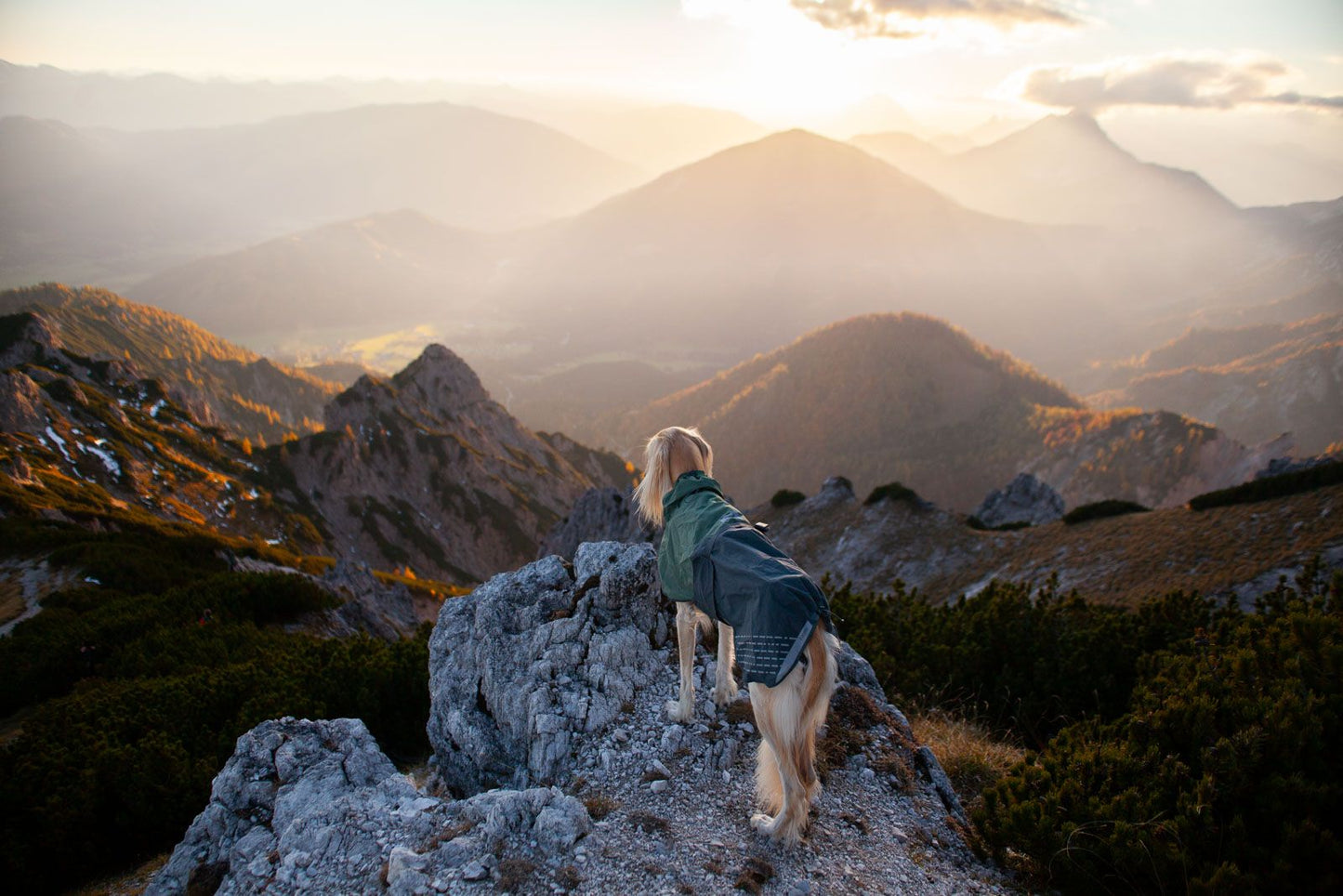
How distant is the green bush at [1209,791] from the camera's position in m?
5.12

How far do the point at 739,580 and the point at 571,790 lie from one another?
9.95ft

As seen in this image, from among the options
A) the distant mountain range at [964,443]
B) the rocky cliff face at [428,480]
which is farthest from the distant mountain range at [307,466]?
the distant mountain range at [964,443]

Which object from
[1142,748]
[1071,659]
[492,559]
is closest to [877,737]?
[1142,748]

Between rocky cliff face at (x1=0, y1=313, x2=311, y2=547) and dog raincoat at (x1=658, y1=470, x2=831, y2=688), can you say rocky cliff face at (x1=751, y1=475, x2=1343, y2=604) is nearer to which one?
dog raincoat at (x1=658, y1=470, x2=831, y2=688)

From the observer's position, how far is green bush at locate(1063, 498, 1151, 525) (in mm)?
35250

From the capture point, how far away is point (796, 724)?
544 cm

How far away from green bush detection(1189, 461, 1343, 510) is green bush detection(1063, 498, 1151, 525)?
7214mm

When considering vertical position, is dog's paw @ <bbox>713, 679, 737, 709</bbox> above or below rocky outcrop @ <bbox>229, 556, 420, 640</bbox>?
above

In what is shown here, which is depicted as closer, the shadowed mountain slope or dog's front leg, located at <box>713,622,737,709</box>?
dog's front leg, located at <box>713,622,737,709</box>

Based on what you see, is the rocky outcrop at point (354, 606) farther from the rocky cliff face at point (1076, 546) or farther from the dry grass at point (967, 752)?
the rocky cliff face at point (1076, 546)

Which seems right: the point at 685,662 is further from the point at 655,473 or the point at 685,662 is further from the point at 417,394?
the point at 417,394

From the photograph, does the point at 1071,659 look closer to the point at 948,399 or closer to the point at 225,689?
the point at 225,689

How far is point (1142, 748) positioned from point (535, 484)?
114 meters

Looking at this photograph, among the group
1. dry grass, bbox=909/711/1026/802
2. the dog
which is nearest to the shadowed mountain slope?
dry grass, bbox=909/711/1026/802
